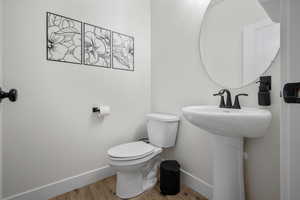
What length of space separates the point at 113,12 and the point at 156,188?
6.44 ft

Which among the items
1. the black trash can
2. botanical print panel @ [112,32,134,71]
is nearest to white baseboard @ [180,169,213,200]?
Answer: the black trash can

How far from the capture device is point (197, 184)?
4.32ft

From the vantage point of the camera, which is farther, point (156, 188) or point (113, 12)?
point (113, 12)

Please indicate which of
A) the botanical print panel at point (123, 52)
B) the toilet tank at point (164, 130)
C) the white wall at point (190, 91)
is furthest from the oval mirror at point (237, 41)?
the botanical print panel at point (123, 52)

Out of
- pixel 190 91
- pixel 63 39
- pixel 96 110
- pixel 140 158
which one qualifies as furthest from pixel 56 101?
pixel 190 91

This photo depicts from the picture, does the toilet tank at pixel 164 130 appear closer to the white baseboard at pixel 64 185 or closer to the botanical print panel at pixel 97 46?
the white baseboard at pixel 64 185

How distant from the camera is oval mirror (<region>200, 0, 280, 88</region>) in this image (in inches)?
36.6

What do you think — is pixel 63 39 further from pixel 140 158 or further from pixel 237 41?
pixel 237 41

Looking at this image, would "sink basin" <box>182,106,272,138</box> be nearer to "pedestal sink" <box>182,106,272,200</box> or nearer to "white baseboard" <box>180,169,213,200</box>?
"pedestal sink" <box>182,106,272,200</box>

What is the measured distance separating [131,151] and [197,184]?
27.6 inches

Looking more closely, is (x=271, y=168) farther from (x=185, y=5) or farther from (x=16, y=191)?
(x=16, y=191)

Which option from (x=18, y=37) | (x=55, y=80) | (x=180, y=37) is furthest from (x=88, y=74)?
(x=180, y=37)

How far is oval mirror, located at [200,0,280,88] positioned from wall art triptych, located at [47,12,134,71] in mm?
896

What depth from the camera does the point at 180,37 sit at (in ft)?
A: 4.90
